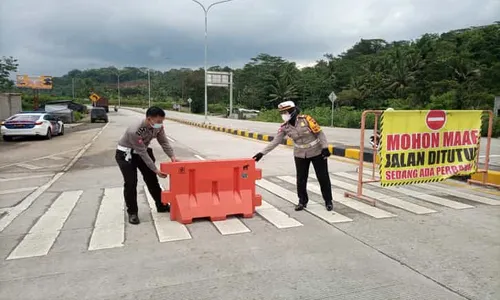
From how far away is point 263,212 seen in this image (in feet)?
19.5

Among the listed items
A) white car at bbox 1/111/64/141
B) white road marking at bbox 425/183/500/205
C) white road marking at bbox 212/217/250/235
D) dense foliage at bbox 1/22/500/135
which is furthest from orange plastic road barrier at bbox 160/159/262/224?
dense foliage at bbox 1/22/500/135

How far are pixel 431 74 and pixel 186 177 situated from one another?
1866 inches

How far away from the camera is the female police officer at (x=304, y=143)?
19.3ft

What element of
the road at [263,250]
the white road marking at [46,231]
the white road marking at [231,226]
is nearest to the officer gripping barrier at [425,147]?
the road at [263,250]

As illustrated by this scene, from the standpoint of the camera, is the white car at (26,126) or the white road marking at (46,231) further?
the white car at (26,126)

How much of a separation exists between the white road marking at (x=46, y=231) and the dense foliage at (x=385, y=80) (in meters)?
28.5

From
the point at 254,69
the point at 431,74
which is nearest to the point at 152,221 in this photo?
the point at 431,74

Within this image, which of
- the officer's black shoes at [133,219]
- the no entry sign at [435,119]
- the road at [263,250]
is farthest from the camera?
the no entry sign at [435,119]

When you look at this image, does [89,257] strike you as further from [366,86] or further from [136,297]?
[366,86]

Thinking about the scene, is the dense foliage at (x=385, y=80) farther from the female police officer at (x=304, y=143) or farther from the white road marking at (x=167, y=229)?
the white road marking at (x=167, y=229)

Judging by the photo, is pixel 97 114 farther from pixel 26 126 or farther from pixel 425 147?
pixel 425 147

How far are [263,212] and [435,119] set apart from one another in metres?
3.27

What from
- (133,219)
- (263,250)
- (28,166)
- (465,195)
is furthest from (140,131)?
(28,166)

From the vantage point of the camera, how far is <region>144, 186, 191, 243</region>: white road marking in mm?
4805
